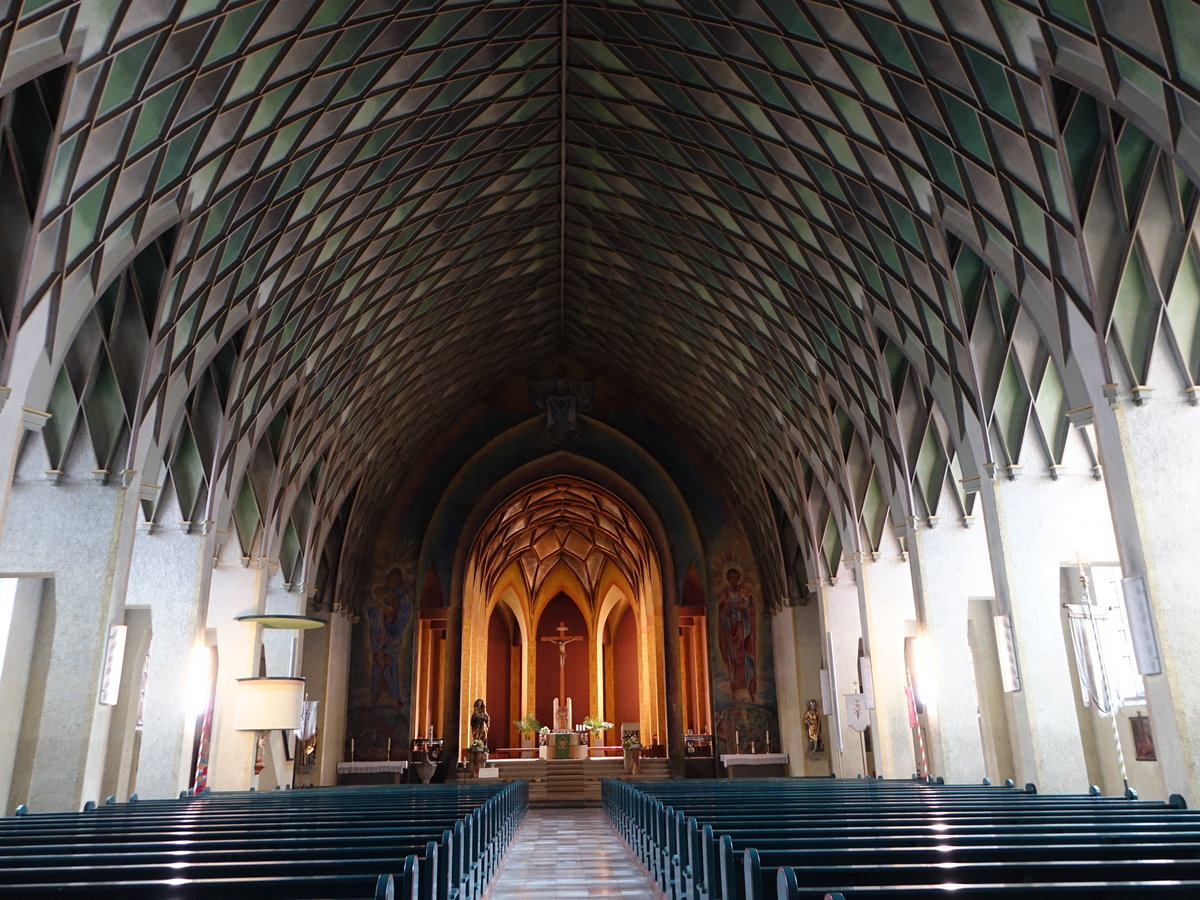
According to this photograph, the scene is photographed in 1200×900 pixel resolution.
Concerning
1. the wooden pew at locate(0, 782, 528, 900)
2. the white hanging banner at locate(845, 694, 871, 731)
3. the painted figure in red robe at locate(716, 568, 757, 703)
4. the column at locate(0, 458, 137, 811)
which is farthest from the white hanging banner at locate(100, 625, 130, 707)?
the painted figure in red robe at locate(716, 568, 757, 703)

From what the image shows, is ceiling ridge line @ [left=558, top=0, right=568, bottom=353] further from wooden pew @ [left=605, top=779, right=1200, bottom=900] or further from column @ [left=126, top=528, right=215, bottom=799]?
wooden pew @ [left=605, top=779, right=1200, bottom=900]

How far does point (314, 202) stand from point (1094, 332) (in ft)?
44.3

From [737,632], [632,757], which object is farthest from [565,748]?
[737,632]

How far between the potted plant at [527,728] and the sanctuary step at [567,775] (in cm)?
310

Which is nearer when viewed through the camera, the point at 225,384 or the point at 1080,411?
the point at 1080,411

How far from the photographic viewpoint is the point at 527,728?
34.6 metres

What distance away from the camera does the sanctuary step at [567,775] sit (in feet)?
96.0

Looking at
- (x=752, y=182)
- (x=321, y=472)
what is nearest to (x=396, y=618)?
(x=321, y=472)

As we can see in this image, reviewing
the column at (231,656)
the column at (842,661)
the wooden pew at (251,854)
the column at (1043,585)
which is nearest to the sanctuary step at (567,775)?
the column at (842,661)

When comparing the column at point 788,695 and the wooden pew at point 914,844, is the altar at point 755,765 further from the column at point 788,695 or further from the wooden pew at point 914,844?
the wooden pew at point 914,844

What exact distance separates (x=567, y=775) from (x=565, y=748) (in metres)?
1.75

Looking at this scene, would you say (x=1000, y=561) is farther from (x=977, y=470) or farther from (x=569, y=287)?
(x=569, y=287)

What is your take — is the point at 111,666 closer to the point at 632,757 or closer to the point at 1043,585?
the point at 1043,585

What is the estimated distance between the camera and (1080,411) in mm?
11945
